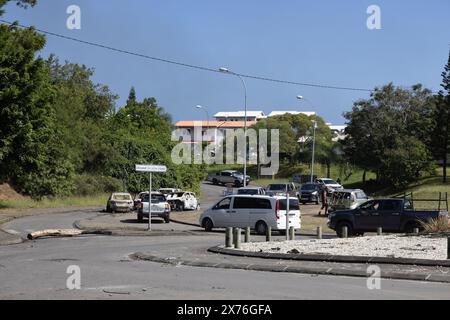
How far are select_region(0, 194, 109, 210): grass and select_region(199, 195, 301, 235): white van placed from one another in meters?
24.7

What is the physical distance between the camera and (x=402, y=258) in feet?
54.4

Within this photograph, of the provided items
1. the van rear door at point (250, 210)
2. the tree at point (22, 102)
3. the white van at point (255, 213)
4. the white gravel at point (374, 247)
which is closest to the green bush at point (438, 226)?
the white gravel at point (374, 247)

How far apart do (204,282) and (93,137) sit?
5505 centimetres

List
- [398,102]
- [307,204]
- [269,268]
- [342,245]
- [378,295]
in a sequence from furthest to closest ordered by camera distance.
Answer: [398,102], [307,204], [342,245], [269,268], [378,295]

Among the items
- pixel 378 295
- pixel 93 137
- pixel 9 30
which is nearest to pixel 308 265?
pixel 378 295

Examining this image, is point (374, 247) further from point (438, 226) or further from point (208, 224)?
point (208, 224)

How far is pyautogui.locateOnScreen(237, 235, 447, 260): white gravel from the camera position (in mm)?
17938

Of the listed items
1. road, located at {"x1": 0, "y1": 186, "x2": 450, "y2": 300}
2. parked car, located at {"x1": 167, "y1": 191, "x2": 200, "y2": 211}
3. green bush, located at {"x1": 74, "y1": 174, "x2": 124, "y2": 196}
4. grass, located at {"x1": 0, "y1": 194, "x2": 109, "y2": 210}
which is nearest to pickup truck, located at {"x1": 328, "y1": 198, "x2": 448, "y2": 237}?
road, located at {"x1": 0, "y1": 186, "x2": 450, "y2": 300}

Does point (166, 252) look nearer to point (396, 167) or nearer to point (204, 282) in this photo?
point (204, 282)

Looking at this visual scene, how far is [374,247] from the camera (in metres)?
19.7

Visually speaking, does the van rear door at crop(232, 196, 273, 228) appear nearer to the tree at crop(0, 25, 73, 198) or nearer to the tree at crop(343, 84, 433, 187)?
the tree at crop(0, 25, 73, 198)

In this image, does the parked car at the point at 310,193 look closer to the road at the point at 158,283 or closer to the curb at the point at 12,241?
the curb at the point at 12,241

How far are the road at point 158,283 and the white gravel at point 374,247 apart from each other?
3.65 metres

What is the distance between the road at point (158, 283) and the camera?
11.7 metres
